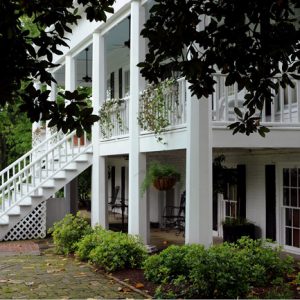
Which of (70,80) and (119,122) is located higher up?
(70,80)

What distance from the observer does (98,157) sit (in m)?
15.0

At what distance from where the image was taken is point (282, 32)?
560 cm

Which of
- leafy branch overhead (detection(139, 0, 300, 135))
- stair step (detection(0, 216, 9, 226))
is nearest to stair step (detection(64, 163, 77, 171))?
stair step (detection(0, 216, 9, 226))

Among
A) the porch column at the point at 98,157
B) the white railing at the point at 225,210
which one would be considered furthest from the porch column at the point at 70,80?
the white railing at the point at 225,210

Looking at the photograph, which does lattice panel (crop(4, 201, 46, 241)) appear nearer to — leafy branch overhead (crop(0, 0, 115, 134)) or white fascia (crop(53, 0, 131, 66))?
white fascia (crop(53, 0, 131, 66))

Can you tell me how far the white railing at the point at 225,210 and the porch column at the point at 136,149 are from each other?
354cm

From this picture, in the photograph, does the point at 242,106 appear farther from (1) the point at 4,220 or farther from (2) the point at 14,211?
(1) the point at 4,220

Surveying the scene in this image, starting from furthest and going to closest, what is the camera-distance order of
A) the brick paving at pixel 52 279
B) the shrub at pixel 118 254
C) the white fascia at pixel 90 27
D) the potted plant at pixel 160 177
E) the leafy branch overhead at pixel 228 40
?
the white fascia at pixel 90 27
the potted plant at pixel 160 177
the shrub at pixel 118 254
the brick paving at pixel 52 279
the leafy branch overhead at pixel 228 40

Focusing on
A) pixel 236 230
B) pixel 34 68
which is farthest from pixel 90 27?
pixel 34 68

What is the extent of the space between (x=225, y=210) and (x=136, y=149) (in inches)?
167

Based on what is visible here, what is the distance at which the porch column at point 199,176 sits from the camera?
9.54 m

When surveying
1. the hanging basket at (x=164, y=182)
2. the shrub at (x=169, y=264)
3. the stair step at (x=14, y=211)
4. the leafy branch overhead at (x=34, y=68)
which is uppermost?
the leafy branch overhead at (x=34, y=68)

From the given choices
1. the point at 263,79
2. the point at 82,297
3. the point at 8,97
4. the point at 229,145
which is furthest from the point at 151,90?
the point at 8,97

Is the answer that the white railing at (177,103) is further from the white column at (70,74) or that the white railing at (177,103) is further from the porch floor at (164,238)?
the white column at (70,74)
